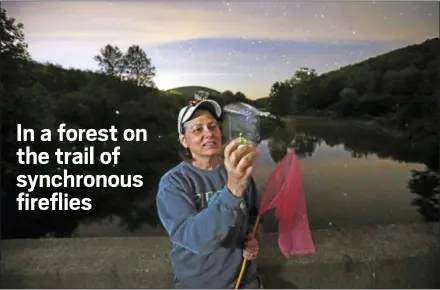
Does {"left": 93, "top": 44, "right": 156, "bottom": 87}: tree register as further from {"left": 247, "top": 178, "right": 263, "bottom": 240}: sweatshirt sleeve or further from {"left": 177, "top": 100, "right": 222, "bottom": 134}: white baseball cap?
{"left": 247, "top": 178, "right": 263, "bottom": 240}: sweatshirt sleeve

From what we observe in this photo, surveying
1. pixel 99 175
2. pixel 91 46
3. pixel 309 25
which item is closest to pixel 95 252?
pixel 99 175

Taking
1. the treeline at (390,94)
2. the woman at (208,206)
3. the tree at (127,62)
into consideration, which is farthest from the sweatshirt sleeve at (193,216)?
the treeline at (390,94)

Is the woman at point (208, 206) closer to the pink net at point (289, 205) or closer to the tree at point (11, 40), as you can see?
the pink net at point (289, 205)

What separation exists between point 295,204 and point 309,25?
0.55 m

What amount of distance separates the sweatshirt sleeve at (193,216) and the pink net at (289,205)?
0.23 meters

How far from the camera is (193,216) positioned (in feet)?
4.65

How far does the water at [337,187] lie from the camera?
1.67 m

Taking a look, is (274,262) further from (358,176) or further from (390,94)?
(390,94)

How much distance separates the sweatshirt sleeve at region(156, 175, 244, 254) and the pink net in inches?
9.1

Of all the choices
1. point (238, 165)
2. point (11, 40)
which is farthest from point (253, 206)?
point (11, 40)

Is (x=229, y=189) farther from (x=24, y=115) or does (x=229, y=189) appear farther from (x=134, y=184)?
(x=24, y=115)

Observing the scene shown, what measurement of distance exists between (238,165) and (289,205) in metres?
0.28

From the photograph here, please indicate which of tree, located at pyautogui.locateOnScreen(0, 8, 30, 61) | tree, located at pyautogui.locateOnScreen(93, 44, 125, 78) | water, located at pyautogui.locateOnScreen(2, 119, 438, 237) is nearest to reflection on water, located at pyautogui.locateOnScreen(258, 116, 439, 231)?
water, located at pyautogui.locateOnScreen(2, 119, 438, 237)

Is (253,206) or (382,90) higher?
(382,90)
